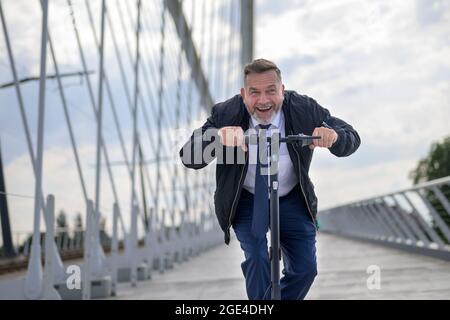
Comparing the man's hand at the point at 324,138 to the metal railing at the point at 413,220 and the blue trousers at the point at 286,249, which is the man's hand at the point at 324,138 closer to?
the blue trousers at the point at 286,249

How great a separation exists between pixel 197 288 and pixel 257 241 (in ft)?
14.9

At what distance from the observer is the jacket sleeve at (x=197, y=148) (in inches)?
97.1

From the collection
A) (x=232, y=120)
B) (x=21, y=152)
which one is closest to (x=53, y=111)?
(x=21, y=152)

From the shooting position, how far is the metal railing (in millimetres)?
8391

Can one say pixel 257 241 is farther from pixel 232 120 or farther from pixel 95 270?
pixel 95 270

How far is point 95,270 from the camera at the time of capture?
6875 millimetres

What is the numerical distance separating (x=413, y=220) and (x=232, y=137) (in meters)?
8.63

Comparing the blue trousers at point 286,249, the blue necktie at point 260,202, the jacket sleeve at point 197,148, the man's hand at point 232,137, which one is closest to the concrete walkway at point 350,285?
the blue trousers at point 286,249

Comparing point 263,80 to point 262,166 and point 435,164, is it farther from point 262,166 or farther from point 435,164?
point 435,164

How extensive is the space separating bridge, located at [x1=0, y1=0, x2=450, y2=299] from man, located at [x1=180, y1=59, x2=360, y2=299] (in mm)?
136

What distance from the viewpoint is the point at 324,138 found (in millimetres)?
2354

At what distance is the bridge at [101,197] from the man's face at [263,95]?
273mm

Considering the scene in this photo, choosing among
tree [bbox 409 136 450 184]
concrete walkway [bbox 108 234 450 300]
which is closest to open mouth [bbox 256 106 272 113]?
concrete walkway [bbox 108 234 450 300]

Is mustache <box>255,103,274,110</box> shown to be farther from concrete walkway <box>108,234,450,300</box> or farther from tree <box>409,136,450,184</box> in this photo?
tree <box>409,136,450,184</box>
